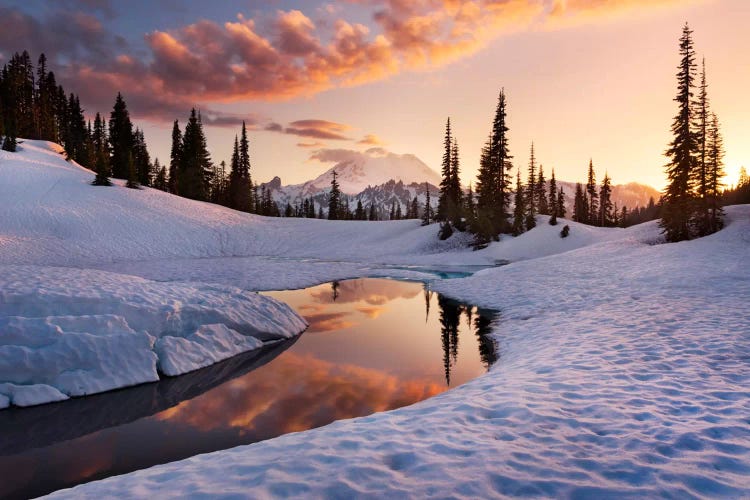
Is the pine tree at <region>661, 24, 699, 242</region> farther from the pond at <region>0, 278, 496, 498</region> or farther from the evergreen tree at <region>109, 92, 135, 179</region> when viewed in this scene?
the evergreen tree at <region>109, 92, 135, 179</region>

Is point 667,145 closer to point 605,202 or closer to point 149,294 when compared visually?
point 149,294

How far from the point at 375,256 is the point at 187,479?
4155 centimetres

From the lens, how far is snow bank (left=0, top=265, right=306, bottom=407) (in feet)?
28.3

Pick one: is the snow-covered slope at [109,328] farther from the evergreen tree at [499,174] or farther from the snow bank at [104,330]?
the evergreen tree at [499,174]

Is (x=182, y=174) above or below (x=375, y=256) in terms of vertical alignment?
above

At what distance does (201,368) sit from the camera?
10.7 metres

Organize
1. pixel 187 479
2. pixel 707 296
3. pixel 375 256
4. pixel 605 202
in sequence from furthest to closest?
pixel 605 202 < pixel 375 256 < pixel 707 296 < pixel 187 479

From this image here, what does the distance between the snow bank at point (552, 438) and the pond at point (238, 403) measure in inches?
57.4

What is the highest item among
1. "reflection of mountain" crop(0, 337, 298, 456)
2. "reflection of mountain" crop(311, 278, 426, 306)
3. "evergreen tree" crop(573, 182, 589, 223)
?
"evergreen tree" crop(573, 182, 589, 223)

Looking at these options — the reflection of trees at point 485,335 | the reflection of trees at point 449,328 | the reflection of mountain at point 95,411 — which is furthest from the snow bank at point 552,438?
the reflection of mountain at point 95,411

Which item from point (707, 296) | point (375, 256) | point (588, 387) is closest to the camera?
point (588, 387)

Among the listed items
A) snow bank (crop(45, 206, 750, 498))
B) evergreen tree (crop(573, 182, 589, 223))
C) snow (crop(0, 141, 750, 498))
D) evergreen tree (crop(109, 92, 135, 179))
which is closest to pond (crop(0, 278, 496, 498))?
snow (crop(0, 141, 750, 498))

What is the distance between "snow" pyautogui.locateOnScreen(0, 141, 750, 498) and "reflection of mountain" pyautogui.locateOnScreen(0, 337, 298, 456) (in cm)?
44

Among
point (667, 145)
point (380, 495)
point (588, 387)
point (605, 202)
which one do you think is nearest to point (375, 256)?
point (667, 145)
